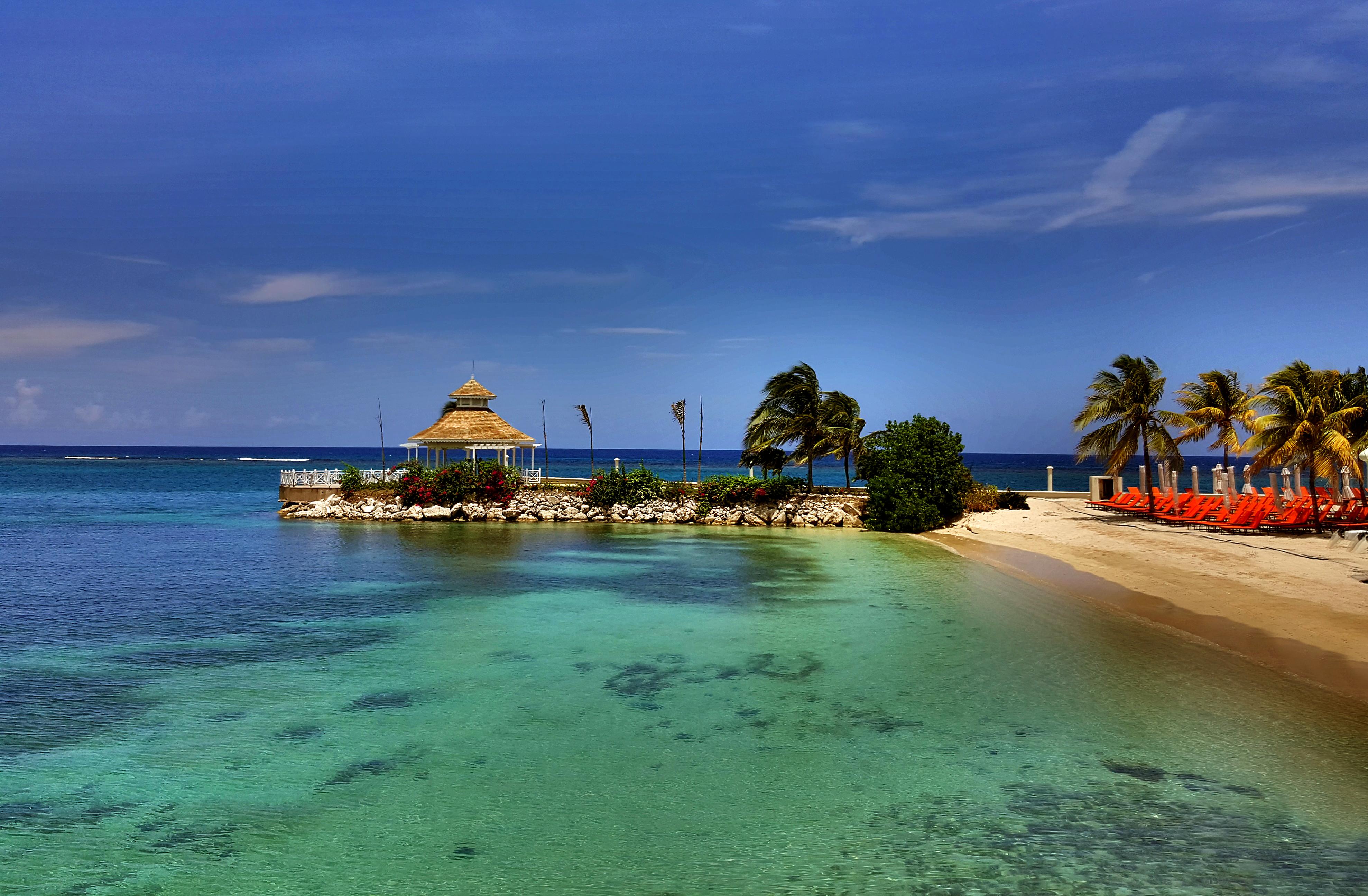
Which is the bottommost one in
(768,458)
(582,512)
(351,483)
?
(582,512)

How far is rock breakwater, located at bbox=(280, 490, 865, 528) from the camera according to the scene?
1280 inches

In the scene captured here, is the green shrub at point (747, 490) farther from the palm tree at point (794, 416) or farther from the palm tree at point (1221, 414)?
the palm tree at point (1221, 414)

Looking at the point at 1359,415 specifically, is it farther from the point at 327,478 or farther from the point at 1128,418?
the point at 327,478

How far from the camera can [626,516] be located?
35469 mm

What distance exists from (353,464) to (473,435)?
70.8 meters

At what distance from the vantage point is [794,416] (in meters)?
32.1

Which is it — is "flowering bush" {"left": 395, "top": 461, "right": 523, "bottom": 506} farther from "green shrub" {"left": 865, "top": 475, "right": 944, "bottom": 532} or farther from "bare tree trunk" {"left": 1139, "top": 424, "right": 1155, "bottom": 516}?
"bare tree trunk" {"left": 1139, "top": 424, "right": 1155, "bottom": 516}

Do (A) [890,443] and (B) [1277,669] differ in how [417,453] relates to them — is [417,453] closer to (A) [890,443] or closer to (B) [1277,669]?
(A) [890,443]

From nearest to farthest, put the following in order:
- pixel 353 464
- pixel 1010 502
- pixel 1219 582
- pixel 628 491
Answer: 1. pixel 1219 582
2. pixel 1010 502
3. pixel 628 491
4. pixel 353 464

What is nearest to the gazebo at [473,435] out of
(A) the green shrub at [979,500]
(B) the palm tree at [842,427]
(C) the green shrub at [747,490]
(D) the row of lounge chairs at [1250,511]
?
(C) the green shrub at [747,490]

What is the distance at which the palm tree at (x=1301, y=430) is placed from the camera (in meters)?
20.7

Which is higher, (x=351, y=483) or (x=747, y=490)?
(x=351, y=483)

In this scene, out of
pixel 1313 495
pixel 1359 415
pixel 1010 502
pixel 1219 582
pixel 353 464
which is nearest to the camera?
pixel 1219 582

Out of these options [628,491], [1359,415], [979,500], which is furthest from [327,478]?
[1359,415]
